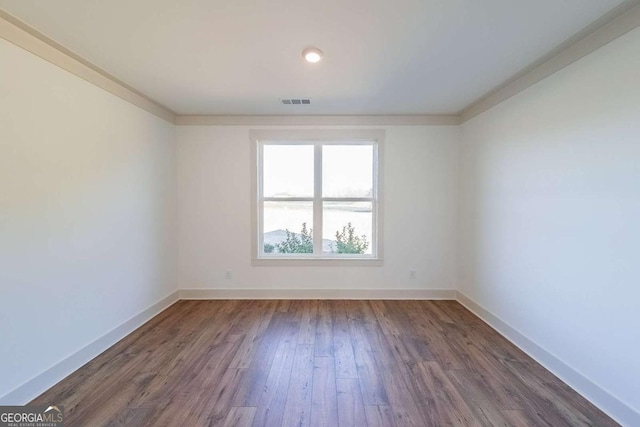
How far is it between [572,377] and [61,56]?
182 inches

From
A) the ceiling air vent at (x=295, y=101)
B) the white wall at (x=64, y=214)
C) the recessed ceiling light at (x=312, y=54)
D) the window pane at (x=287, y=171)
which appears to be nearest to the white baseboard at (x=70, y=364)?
the white wall at (x=64, y=214)

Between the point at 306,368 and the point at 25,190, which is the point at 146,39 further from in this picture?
the point at 306,368

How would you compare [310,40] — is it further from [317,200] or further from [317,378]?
[317,378]

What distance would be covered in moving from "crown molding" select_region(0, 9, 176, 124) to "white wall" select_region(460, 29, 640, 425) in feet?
12.8

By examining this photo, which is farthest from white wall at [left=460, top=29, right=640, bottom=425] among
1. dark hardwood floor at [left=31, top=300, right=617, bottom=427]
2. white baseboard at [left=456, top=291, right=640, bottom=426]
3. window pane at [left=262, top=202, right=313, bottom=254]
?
window pane at [left=262, top=202, right=313, bottom=254]

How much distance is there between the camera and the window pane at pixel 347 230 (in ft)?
13.5

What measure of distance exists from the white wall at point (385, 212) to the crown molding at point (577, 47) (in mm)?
1152

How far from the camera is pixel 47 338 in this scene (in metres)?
2.09

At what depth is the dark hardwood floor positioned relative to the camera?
6.03 feet

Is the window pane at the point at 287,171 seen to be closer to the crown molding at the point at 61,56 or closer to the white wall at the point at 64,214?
the white wall at the point at 64,214

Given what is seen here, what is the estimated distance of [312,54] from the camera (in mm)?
2248

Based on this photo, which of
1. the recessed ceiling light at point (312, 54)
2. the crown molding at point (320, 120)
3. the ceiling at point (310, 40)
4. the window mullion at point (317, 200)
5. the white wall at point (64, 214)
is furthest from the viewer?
the window mullion at point (317, 200)

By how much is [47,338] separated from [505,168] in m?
4.31

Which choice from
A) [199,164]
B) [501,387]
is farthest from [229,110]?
[501,387]
